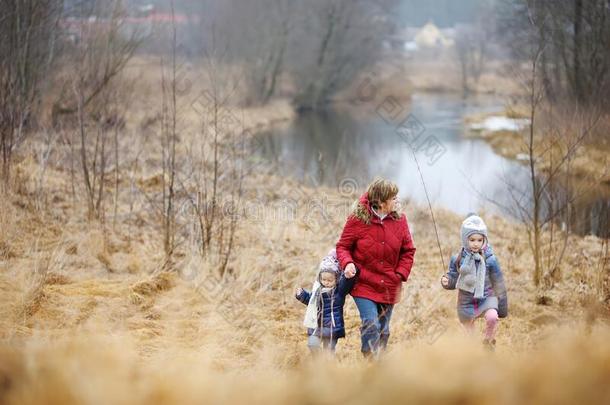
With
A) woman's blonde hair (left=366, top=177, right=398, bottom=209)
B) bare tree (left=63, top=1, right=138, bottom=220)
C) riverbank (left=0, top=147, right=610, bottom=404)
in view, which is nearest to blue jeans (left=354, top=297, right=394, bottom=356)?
riverbank (left=0, top=147, right=610, bottom=404)

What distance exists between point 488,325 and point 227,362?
6.12 feet

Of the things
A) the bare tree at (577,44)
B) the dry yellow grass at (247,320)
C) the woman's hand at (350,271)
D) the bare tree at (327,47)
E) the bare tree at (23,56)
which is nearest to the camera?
the dry yellow grass at (247,320)

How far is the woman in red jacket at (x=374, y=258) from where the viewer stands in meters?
4.63

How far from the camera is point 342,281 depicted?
185 inches

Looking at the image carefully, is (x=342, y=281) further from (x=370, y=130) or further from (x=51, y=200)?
(x=370, y=130)

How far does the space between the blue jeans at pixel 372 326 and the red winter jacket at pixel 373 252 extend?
5cm

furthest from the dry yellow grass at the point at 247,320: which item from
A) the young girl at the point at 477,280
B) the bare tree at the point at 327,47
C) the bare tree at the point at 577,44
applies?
the bare tree at the point at 327,47

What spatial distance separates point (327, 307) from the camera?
4664mm

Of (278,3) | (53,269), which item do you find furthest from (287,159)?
(278,3)

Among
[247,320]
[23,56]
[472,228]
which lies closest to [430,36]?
[23,56]

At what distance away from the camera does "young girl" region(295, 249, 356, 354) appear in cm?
462

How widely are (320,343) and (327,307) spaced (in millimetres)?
244

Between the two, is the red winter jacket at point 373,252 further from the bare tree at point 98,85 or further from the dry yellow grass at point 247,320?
the bare tree at point 98,85

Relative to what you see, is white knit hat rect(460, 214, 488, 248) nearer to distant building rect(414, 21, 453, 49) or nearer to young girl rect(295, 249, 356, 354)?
young girl rect(295, 249, 356, 354)
